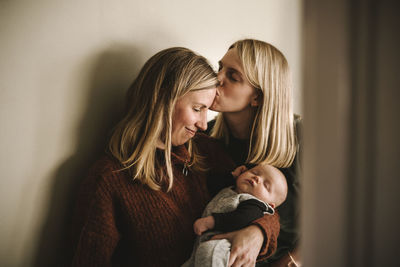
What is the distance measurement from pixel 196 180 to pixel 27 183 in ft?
2.32

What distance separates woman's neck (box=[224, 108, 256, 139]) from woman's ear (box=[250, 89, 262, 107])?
0.08 metres

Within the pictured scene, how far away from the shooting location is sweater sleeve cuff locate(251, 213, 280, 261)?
1165mm

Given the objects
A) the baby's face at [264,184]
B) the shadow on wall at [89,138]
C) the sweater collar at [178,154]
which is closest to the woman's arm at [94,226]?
the shadow on wall at [89,138]

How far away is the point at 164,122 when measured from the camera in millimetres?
1216

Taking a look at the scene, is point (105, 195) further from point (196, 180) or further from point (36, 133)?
point (196, 180)

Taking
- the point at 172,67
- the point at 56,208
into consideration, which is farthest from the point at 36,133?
the point at 172,67

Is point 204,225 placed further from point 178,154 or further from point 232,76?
point 232,76

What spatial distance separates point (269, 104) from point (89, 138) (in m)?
0.91

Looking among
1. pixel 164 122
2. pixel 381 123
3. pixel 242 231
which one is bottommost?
pixel 242 231

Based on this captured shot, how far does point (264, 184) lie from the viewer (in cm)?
130

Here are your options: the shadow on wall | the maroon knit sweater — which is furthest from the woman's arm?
the shadow on wall

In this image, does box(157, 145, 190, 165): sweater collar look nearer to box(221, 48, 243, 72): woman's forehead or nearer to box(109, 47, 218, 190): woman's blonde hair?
box(109, 47, 218, 190): woman's blonde hair

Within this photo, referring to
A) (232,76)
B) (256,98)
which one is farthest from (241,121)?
(232,76)

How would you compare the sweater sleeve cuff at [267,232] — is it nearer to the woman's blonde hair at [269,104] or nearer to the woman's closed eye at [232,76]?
the woman's blonde hair at [269,104]
